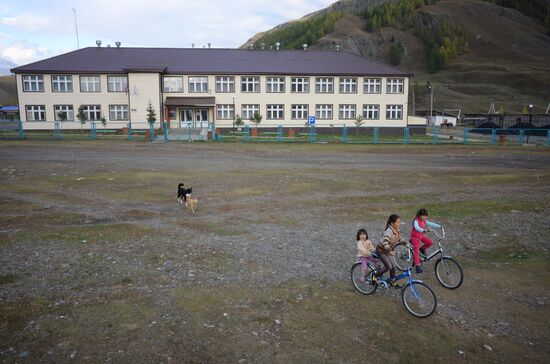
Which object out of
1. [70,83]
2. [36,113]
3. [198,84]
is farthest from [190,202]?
[36,113]

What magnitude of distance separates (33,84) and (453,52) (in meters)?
165

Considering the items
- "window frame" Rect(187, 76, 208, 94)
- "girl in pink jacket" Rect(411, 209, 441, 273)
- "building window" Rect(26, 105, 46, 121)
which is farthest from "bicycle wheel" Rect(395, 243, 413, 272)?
"building window" Rect(26, 105, 46, 121)

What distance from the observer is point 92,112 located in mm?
47250

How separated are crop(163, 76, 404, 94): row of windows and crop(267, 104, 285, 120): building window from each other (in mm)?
1737

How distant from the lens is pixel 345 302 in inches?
293

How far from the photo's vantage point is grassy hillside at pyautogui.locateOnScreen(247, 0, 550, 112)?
12531cm

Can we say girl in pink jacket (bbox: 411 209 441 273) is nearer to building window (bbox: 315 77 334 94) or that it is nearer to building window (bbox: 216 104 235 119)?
building window (bbox: 216 104 235 119)

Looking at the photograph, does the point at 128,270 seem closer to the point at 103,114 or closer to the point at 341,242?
the point at 341,242

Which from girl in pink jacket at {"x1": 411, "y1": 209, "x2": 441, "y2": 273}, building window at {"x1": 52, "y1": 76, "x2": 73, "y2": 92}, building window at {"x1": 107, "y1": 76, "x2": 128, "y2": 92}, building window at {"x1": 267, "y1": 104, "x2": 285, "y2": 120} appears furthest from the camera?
building window at {"x1": 267, "y1": 104, "x2": 285, "y2": 120}

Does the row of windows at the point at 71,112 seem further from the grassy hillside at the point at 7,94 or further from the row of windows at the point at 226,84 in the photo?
the grassy hillside at the point at 7,94

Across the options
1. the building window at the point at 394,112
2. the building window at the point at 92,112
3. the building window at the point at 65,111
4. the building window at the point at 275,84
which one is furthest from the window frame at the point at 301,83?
the building window at the point at 65,111

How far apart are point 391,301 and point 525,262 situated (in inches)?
157

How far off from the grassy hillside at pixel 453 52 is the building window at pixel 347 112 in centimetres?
7397

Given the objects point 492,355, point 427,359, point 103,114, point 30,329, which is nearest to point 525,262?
point 492,355
